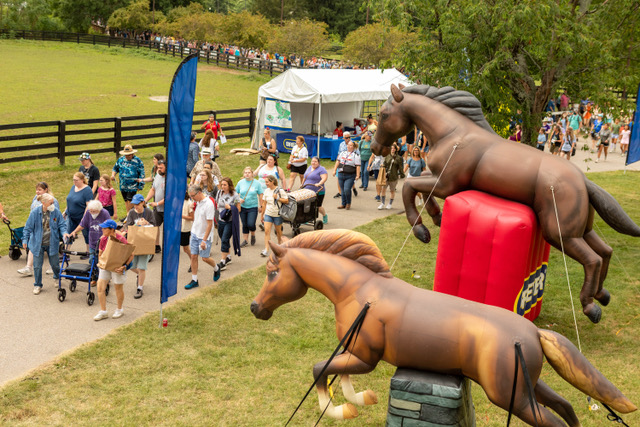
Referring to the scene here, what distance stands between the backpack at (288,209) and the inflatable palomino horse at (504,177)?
4.60 meters

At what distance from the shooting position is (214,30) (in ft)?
185

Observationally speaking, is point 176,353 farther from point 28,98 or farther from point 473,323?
point 28,98

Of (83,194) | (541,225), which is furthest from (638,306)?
(83,194)

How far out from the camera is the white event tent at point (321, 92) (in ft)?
65.1

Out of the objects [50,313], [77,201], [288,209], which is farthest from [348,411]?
[77,201]

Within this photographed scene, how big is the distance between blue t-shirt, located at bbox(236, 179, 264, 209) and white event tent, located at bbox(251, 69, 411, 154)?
23.8 ft

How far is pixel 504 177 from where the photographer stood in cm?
689

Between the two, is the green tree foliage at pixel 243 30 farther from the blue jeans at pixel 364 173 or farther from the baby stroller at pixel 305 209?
the baby stroller at pixel 305 209

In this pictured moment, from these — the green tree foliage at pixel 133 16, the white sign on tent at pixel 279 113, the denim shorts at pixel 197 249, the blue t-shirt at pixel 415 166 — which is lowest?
the denim shorts at pixel 197 249

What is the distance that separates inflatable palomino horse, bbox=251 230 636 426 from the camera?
4.33 meters

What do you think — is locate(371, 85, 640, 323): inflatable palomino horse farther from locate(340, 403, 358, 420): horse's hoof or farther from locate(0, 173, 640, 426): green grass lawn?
locate(340, 403, 358, 420): horse's hoof

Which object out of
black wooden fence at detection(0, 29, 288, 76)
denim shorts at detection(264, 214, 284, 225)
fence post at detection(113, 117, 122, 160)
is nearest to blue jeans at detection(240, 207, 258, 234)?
denim shorts at detection(264, 214, 284, 225)

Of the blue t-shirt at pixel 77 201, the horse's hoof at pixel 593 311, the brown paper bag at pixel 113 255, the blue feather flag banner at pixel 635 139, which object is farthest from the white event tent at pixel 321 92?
the horse's hoof at pixel 593 311

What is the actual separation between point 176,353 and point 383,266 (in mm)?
4310
